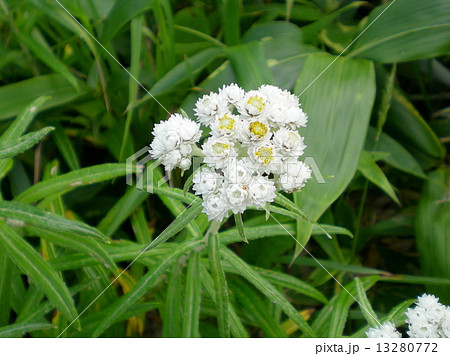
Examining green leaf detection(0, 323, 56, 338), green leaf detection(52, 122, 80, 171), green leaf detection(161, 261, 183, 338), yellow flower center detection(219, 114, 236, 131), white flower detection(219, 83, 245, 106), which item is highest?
green leaf detection(52, 122, 80, 171)

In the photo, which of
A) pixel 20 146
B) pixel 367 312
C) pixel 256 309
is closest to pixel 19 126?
pixel 20 146

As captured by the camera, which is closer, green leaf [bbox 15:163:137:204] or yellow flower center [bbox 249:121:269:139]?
yellow flower center [bbox 249:121:269:139]

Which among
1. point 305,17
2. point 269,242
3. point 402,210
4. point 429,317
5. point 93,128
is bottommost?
point 429,317

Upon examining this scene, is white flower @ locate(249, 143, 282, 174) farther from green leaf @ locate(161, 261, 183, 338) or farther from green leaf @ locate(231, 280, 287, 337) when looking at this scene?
green leaf @ locate(231, 280, 287, 337)

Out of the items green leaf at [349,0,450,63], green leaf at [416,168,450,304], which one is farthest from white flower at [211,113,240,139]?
green leaf at [416,168,450,304]

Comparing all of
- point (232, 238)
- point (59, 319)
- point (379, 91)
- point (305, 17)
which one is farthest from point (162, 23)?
point (59, 319)

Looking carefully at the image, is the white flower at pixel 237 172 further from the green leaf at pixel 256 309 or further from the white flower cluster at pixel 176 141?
the green leaf at pixel 256 309

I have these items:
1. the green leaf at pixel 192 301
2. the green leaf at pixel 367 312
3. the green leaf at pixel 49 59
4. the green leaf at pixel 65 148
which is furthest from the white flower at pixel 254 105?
the green leaf at pixel 65 148

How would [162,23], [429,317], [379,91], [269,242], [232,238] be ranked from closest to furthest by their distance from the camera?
[429,317] → [232,238] → [162,23] → [269,242] → [379,91]

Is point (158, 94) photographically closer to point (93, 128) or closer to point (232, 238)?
point (93, 128)
